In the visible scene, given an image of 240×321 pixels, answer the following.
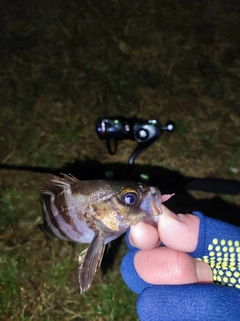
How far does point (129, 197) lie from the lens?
1.13 m

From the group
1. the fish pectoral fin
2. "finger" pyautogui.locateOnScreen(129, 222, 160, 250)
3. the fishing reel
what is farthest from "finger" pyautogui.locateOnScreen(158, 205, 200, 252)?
the fishing reel

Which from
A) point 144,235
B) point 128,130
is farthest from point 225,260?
point 128,130

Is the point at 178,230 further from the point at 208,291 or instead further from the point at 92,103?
the point at 92,103

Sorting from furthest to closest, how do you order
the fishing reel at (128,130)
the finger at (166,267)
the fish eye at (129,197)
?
the fishing reel at (128,130) < the finger at (166,267) < the fish eye at (129,197)

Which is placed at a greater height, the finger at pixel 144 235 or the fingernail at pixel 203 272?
the finger at pixel 144 235

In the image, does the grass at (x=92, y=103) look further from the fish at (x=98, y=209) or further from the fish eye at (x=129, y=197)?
the fish eye at (x=129, y=197)

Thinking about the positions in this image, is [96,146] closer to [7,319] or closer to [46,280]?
[46,280]

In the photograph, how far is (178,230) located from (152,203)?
0.14 meters

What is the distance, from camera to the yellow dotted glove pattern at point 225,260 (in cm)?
131

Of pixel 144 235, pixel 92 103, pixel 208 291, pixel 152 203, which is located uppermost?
pixel 152 203

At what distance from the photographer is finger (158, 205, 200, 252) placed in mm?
1160

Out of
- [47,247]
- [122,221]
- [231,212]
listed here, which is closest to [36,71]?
[47,247]

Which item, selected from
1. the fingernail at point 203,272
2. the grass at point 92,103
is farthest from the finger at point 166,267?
the grass at point 92,103

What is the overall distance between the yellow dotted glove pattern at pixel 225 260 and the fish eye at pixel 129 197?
1.12 feet
